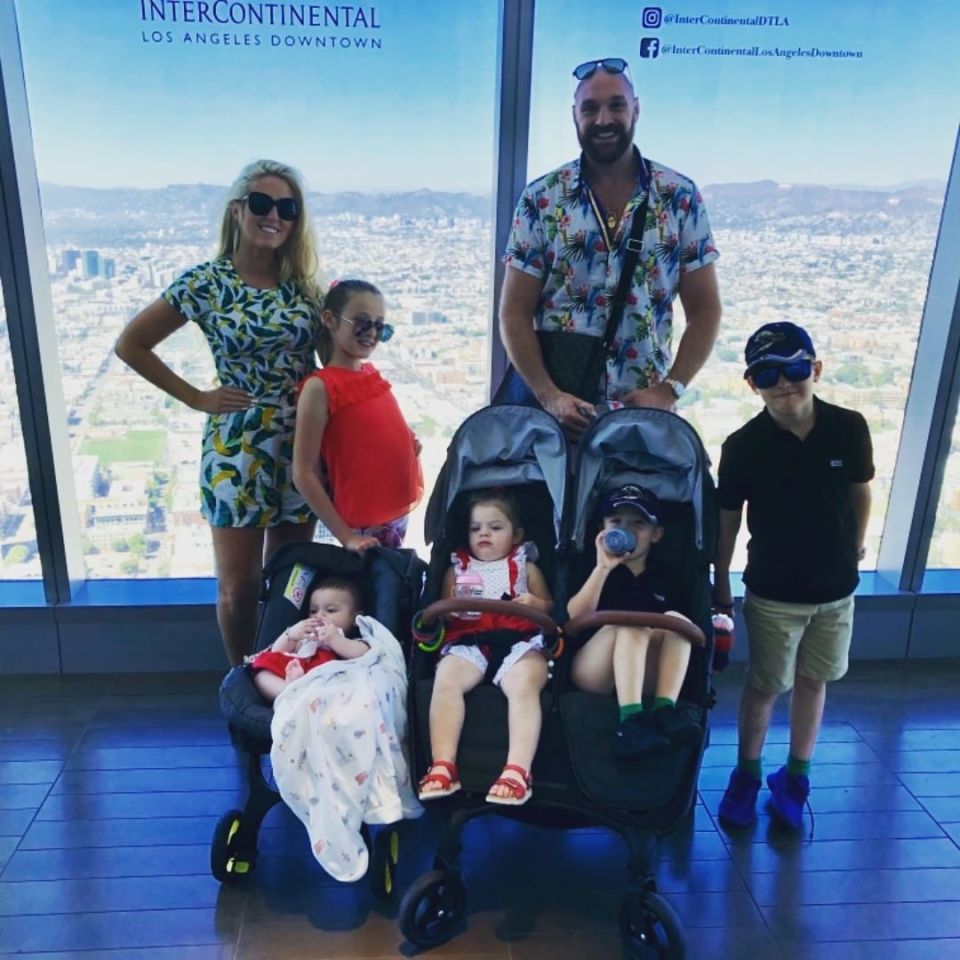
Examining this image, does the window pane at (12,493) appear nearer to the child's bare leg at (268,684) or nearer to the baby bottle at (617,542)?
the child's bare leg at (268,684)

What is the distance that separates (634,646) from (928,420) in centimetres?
191

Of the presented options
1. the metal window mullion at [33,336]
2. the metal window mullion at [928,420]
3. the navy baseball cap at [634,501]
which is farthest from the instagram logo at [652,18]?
the metal window mullion at [33,336]

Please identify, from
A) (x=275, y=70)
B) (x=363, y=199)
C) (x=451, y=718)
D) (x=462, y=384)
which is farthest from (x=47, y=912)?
(x=275, y=70)

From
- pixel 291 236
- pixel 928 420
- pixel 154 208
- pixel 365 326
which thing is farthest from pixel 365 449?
pixel 928 420

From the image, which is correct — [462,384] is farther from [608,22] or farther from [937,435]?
[937,435]

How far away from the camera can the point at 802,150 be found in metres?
3.28

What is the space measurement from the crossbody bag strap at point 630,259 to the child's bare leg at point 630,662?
0.87m

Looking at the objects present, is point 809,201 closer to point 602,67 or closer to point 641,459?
point 602,67

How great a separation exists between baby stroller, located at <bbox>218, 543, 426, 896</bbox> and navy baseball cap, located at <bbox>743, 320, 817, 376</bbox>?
1059 mm

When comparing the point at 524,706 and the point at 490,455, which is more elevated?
the point at 490,455

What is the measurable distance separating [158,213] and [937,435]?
2.88 metres

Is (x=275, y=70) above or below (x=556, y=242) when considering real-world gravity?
above

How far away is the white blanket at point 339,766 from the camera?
2078 mm

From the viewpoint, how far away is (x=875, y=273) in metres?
3.46
